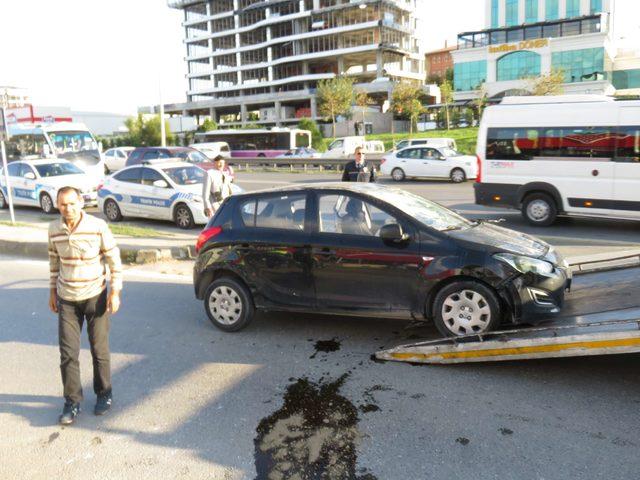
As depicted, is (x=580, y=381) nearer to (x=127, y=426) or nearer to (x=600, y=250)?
(x=127, y=426)

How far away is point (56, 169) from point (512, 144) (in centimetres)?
1265

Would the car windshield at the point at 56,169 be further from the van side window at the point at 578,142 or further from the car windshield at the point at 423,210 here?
the car windshield at the point at 423,210

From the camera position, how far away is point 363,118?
234 feet

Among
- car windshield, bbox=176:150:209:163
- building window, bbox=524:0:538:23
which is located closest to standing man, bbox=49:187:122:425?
car windshield, bbox=176:150:209:163

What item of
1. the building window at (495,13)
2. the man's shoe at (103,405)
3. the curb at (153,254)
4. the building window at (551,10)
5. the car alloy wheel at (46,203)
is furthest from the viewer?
the building window at (495,13)

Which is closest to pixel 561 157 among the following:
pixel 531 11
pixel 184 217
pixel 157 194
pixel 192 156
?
pixel 184 217

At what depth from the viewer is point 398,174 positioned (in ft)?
79.8

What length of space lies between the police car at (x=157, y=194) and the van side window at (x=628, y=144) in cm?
840

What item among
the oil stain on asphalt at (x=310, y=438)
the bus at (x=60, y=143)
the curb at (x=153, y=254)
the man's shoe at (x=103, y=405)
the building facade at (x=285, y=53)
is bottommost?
the oil stain on asphalt at (x=310, y=438)

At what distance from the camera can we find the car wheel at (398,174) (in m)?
24.3

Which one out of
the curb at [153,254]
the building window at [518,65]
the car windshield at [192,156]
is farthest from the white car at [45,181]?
the building window at [518,65]

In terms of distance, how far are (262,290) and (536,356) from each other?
262 centimetres

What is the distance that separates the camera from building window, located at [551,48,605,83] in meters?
63.8

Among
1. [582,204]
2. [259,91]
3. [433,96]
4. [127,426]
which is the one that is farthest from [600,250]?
[259,91]
